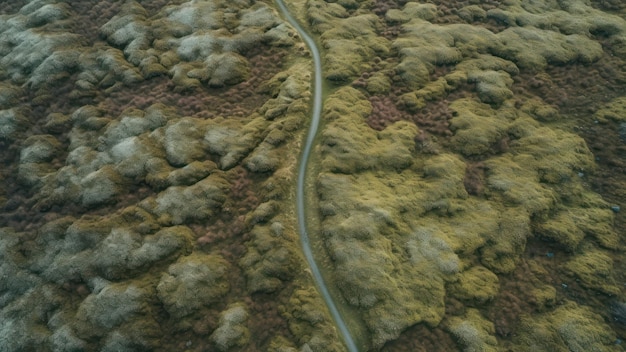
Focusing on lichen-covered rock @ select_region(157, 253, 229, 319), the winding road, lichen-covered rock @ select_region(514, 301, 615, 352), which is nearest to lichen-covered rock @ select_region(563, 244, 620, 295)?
lichen-covered rock @ select_region(514, 301, 615, 352)

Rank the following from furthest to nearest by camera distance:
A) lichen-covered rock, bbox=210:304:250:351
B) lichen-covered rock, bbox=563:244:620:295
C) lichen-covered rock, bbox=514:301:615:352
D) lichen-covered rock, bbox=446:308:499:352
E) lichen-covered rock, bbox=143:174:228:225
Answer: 1. lichen-covered rock, bbox=143:174:228:225
2. lichen-covered rock, bbox=563:244:620:295
3. lichen-covered rock, bbox=210:304:250:351
4. lichen-covered rock, bbox=446:308:499:352
5. lichen-covered rock, bbox=514:301:615:352

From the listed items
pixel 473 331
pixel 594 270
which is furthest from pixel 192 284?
pixel 594 270

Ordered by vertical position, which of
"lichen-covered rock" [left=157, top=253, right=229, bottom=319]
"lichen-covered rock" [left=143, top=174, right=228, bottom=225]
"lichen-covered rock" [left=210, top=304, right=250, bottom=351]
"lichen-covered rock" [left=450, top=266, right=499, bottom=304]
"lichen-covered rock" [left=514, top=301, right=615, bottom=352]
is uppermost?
"lichen-covered rock" [left=143, top=174, right=228, bottom=225]

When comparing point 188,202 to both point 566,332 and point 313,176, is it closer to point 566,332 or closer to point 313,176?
point 313,176

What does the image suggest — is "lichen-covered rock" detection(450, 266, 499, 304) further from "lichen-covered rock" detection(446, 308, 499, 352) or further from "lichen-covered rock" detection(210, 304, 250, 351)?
"lichen-covered rock" detection(210, 304, 250, 351)

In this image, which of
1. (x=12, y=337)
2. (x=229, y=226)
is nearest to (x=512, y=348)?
(x=229, y=226)

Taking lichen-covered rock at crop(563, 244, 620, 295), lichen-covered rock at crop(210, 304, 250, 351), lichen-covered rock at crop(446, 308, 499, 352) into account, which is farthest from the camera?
lichen-covered rock at crop(563, 244, 620, 295)

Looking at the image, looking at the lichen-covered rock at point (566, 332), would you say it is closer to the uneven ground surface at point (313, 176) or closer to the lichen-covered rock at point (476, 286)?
the uneven ground surface at point (313, 176)

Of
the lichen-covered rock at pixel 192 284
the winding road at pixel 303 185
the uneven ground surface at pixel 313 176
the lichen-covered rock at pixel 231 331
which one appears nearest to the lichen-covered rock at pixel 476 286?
the uneven ground surface at pixel 313 176
